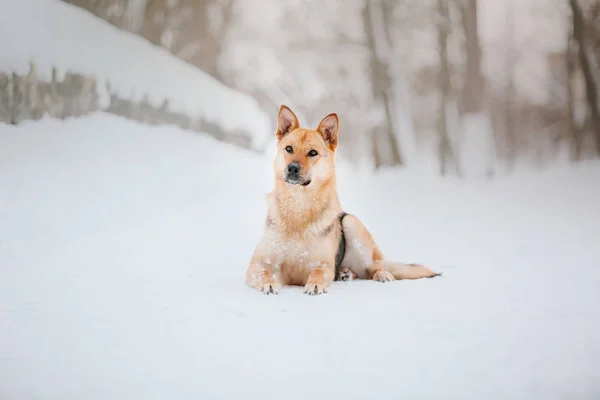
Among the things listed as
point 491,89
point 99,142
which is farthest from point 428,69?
point 99,142

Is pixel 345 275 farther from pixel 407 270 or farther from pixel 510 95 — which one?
pixel 510 95

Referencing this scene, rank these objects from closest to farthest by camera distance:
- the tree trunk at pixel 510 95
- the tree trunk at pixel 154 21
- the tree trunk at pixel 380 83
A: the tree trunk at pixel 154 21 → the tree trunk at pixel 510 95 → the tree trunk at pixel 380 83

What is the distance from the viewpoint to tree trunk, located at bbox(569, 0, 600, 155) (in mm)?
5582

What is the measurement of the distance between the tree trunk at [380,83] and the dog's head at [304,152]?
3825 mm

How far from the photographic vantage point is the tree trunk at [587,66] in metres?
5.58

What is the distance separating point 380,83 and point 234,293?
451cm

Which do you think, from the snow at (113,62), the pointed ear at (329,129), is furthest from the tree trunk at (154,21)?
the pointed ear at (329,129)

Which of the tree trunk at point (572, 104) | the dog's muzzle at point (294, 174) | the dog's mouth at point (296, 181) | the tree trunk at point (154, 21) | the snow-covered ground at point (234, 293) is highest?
the tree trunk at point (154, 21)

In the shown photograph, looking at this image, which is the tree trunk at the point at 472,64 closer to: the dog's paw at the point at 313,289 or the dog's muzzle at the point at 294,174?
the dog's muzzle at the point at 294,174

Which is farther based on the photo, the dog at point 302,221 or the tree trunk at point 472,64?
the tree trunk at point 472,64

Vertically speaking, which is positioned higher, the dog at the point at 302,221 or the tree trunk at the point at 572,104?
the tree trunk at the point at 572,104

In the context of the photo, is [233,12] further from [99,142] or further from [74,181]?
[74,181]

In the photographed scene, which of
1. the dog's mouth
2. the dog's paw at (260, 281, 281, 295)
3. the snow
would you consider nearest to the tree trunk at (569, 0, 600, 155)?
the snow

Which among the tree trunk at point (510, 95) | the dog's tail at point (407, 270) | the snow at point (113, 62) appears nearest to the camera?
the dog's tail at point (407, 270)
